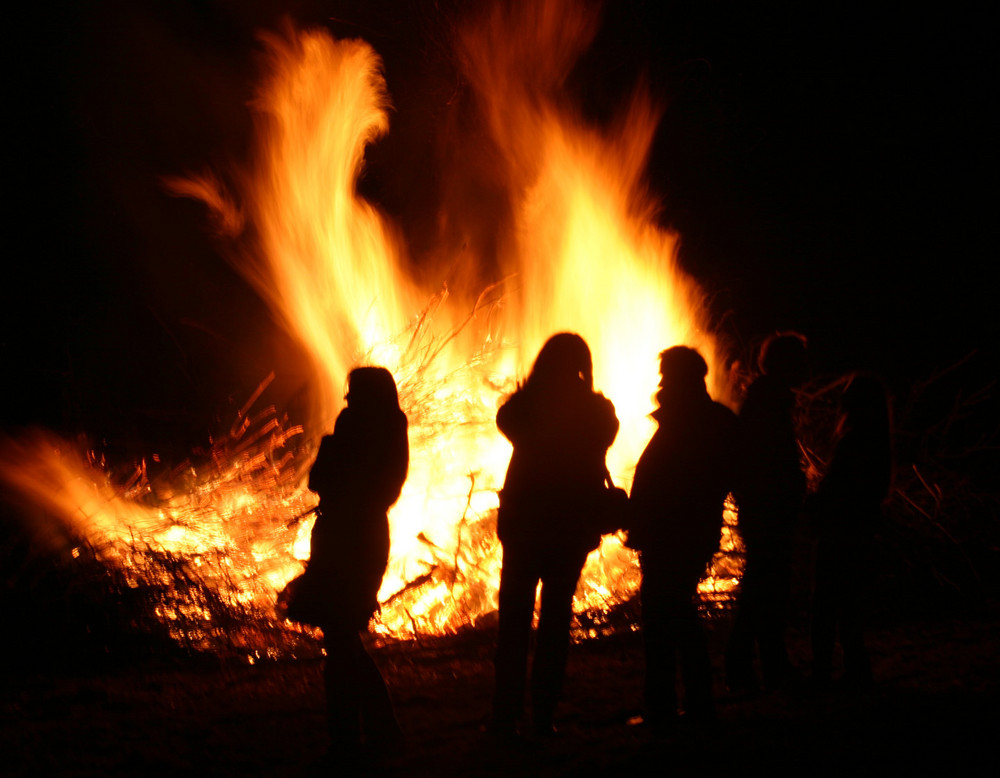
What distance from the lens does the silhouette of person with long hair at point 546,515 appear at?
4238 millimetres

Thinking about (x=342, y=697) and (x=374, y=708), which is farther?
(x=374, y=708)

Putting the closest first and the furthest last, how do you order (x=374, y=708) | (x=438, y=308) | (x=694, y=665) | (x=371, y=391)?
(x=374, y=708) < (x=371, y=391) < (x=694, y=665) < (x=438, y=308)

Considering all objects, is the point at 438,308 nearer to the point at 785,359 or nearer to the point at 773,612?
the point at 785,359

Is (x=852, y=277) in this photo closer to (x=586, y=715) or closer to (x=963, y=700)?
(x=963, y=700)

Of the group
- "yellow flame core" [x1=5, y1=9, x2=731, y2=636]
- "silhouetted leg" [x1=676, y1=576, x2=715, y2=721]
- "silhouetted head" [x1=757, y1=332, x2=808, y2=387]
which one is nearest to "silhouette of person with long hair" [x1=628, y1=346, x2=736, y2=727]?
"silhouetted leg" [x1=676, y1=576, x2=715, y2=721]

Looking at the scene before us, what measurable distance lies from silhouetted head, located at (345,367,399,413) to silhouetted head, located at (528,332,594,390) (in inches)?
26.2

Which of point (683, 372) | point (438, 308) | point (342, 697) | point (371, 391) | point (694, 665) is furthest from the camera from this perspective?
point (438, 308)

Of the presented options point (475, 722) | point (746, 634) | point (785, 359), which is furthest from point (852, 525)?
point (475, 722)

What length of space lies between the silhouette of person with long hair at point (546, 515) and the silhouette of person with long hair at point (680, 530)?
27 cm

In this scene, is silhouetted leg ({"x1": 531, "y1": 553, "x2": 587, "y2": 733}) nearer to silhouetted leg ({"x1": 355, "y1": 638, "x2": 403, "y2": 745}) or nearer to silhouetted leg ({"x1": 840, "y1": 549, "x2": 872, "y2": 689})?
silhouetted leg ({"x1": 355, "y1": 638, "x2": 403, "y2": 745})

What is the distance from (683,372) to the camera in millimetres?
4465

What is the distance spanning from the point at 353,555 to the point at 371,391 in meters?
0.72

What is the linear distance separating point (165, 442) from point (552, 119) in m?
4.32

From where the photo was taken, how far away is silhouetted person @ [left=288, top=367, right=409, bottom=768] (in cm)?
393
